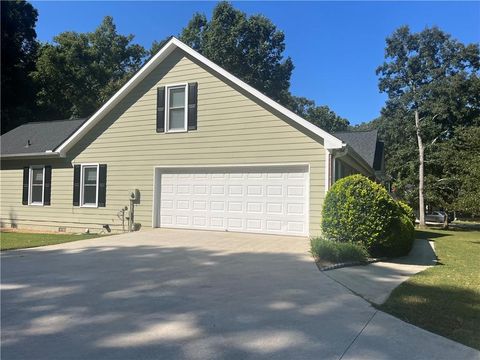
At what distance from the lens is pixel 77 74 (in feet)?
109

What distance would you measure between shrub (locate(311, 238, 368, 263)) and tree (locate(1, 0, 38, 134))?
1182 inches

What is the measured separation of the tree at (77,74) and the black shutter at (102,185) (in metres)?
18.2

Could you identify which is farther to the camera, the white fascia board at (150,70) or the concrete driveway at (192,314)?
the white fascia board at (150,70)

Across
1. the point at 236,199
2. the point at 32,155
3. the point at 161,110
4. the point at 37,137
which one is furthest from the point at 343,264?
the point at 37,137

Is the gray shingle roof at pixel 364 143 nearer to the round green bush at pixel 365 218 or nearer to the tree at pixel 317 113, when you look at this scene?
the round green bush at pixel 365 218

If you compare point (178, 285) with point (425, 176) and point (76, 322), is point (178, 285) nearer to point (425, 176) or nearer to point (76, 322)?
point (76, 322)

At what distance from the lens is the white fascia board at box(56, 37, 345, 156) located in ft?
38.4

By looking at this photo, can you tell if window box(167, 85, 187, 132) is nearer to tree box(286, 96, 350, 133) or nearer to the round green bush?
the round green bush

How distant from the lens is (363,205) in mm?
9344

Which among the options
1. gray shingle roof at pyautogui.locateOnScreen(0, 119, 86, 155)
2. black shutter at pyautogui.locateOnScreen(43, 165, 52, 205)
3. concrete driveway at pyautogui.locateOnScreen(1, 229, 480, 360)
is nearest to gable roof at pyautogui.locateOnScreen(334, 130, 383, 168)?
concrete driveway at pyautogui.locateOnScreen(1, 229, 480, 360)

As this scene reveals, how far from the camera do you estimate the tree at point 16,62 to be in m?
32.1

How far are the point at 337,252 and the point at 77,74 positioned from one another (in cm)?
3054

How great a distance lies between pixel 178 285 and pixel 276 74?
34.2 m

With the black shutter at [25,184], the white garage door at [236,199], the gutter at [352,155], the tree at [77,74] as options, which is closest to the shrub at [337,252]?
the white garage door at [236,199]
